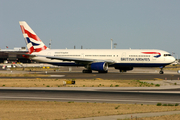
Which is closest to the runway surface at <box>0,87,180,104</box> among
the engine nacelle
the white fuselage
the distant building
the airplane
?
the engine nacelle

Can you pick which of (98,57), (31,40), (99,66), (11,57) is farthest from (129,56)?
(11,57)

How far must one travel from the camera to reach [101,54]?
2486 inches

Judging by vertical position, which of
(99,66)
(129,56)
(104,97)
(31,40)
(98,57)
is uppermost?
(31,40)

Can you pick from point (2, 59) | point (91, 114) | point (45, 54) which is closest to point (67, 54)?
point (45, 54)

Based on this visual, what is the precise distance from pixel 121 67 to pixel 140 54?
6.04 metres

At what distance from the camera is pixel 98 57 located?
6316 cm

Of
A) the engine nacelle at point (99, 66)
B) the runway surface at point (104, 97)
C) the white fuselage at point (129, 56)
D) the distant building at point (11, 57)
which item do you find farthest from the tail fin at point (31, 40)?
the distant building at point (11, 57)

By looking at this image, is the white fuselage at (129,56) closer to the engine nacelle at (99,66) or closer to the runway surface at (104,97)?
the engine nacelle at (99,66)

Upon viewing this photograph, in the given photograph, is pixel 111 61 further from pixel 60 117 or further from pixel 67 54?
pixel 60 117

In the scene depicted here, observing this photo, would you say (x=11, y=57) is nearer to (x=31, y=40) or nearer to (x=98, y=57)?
(x=31, y=40)

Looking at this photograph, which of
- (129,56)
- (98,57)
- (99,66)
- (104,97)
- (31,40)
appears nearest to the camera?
(104,97)

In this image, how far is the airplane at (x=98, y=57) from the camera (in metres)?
60.0

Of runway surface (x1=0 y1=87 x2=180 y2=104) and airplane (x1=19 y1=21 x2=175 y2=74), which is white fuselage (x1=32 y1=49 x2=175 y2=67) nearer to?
airplane (x1=19 y1=21 x2=175 y2=74)

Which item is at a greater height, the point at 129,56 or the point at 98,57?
the point at 129,56
